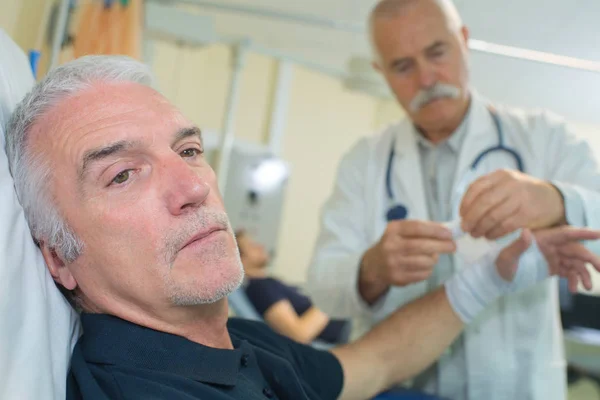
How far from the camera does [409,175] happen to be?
143 centimetres

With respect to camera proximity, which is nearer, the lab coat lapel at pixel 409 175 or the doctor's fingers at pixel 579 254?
the doctor's fingers at pixel 579 254

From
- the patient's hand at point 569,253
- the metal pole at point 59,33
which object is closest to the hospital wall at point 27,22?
the metal pole at point 59,33

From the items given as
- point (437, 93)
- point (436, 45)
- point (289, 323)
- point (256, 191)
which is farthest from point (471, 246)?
point (256, 191)

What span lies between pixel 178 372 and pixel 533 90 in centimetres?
101

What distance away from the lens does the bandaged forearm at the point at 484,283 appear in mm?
1162

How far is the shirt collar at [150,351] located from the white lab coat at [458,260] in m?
0.58

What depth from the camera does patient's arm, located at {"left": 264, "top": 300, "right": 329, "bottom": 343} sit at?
2.68 metres

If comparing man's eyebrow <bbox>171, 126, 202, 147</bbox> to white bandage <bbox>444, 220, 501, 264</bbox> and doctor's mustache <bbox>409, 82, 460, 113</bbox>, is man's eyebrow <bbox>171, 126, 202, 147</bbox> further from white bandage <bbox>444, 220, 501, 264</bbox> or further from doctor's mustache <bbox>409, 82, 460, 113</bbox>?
doctor's mustache <bbox>409, 82, 460, 113</bbox>

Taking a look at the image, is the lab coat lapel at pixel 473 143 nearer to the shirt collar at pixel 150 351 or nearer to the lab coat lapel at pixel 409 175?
the lab coat lapel at pixel 409 175

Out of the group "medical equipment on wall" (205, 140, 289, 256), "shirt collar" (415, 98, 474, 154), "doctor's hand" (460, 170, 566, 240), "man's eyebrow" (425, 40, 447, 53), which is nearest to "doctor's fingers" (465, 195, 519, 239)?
"doctor's hand" (460, 170, 566, 240)

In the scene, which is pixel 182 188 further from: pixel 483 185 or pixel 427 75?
pixel 427 75

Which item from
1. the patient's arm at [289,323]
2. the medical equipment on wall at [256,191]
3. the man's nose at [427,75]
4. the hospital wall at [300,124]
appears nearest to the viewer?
the man's nose at [427,75]

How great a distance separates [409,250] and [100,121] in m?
0.68

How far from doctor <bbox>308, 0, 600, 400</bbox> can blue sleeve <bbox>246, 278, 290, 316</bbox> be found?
128 cm
